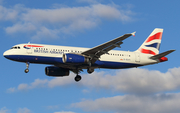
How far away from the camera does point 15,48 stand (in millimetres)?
41562

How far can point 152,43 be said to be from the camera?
166ft

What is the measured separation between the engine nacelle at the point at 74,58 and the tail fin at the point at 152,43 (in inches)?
484

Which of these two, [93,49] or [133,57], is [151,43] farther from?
[93,49]

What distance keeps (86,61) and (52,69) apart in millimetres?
7846

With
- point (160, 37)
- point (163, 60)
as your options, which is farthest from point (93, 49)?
point (160, 37)

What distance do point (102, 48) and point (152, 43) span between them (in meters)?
13.8

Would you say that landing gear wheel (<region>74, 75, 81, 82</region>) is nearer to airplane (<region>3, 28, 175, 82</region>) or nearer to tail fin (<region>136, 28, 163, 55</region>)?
airplane (<region>3, 28, 175, 82</region>)

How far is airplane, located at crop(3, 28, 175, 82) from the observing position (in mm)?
40656

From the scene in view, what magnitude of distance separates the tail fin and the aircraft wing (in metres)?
10.4

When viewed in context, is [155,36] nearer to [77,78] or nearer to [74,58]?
[77,78]

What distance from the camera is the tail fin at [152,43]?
49250 millimetres

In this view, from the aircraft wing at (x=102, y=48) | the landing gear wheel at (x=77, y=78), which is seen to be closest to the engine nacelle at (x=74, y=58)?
the aircraft wing at (x=102, y=48)

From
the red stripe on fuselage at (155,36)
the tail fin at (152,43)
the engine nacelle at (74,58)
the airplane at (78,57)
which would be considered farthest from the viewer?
the red stripe on fuselage at (155,36)

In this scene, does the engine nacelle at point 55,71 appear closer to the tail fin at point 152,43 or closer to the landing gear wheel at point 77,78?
the landing gear wheel at point 77,78
